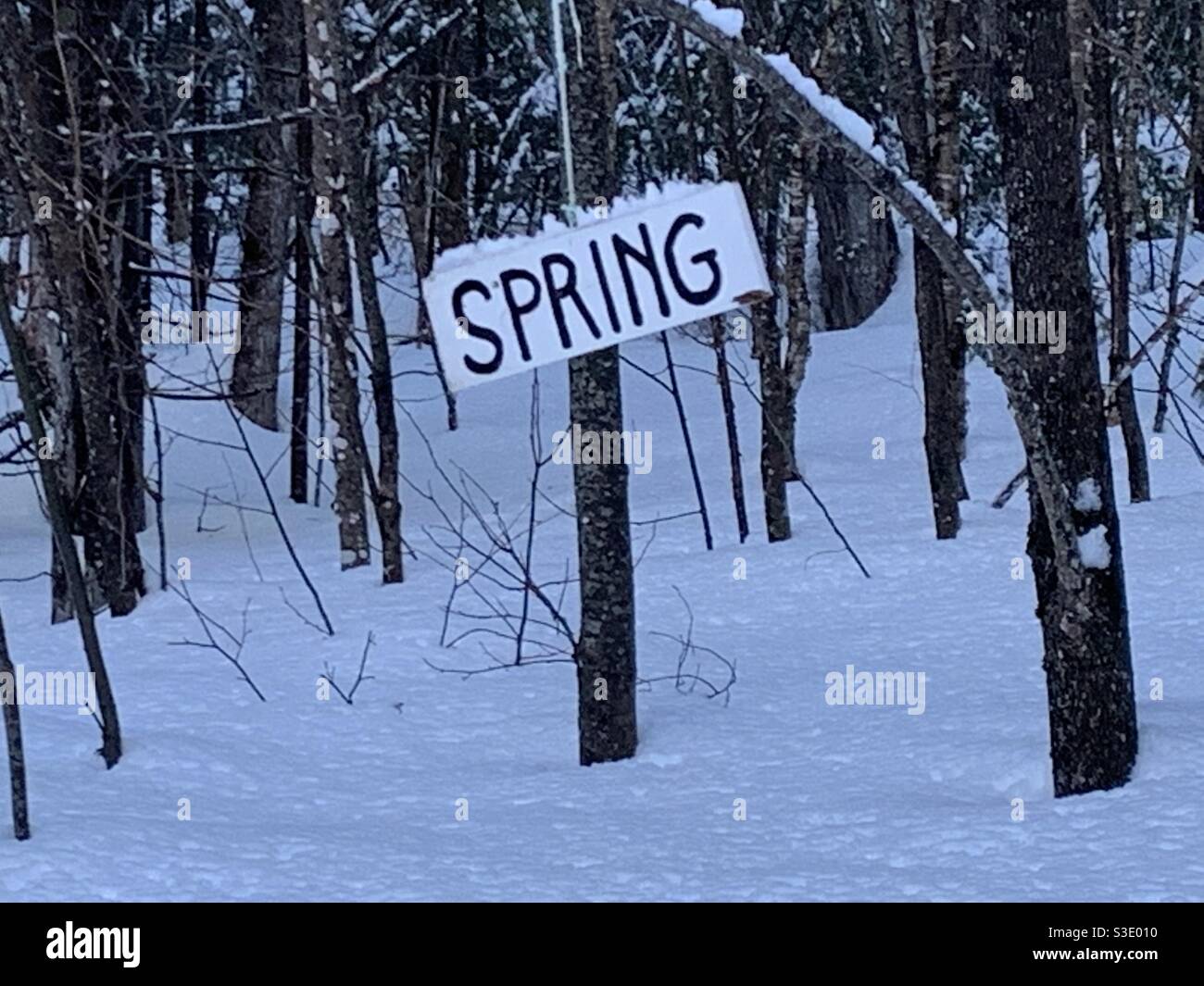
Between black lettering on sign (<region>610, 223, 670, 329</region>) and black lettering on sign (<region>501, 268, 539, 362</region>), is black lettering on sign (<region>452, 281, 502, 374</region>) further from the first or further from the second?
black lettering on sign (<region>610, 223, 670, 329</region>)

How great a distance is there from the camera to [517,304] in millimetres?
3539

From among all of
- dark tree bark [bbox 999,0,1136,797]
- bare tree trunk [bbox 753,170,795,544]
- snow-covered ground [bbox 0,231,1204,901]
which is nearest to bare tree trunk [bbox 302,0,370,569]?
snow-covered ground [bbox 0,231,1204,901]

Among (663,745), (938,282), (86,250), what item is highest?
(86,250)

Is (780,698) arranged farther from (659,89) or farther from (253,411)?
(659,89)

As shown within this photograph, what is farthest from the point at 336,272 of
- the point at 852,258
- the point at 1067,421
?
the point at 852,258

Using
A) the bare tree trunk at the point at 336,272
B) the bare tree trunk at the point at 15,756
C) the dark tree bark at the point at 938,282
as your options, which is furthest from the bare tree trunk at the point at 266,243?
the bare tree trunk at the point at 15,756

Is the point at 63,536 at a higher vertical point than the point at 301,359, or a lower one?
lower

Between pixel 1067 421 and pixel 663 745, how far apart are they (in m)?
2.12

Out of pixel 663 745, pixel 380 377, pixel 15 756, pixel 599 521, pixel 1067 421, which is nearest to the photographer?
pixel 1067 421

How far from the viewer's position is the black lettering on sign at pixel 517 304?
139 inches

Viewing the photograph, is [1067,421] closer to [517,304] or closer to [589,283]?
[589,283]

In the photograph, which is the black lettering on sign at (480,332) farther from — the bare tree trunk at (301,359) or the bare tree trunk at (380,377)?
the bare tree trunk at (301,359)

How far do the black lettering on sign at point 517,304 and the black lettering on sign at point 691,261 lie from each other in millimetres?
280
